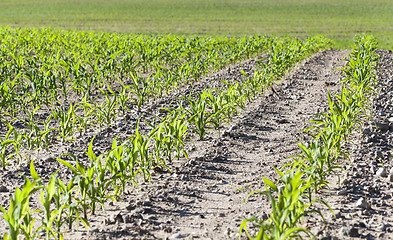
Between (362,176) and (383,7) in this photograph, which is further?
(383,7)

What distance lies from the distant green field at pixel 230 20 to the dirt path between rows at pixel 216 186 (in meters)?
18.4

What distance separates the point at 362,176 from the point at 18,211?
3562 mm

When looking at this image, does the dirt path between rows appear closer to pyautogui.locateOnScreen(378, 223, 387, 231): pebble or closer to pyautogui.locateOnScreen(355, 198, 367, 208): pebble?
pyautogui.locateOnScreen(355, 198, 367, 208): pebble

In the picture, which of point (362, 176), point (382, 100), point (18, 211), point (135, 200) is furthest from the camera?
point (382, 100)

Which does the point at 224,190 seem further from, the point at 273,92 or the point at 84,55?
the point at 84,55

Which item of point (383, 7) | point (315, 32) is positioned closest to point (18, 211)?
point (315, 32)

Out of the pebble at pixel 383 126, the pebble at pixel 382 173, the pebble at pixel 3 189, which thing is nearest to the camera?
the pebble at pixel 3 189

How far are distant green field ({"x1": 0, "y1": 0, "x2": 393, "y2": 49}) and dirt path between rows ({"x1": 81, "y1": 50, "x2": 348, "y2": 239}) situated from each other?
18441mm

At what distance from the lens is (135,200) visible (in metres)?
4.45

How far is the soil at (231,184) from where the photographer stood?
3854mm

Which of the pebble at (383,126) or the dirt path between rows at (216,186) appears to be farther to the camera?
the pebble at (383,126)

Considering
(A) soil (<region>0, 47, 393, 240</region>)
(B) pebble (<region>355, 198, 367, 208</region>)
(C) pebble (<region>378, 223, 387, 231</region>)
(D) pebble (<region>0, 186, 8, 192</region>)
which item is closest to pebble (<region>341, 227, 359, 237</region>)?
(A) soil (<region>0, 47, 393, 240</region>)

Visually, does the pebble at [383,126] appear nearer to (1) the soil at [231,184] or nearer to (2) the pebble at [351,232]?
(1) the soil at [231,184]

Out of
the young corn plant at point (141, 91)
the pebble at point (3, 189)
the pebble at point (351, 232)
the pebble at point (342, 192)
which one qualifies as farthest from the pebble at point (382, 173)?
the young corn plant at point (141, 91)
